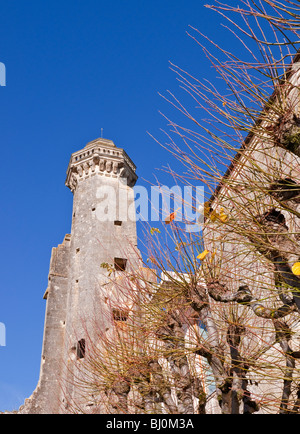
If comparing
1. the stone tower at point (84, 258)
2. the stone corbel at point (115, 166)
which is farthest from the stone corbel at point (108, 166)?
the stone corbel at point (115, 166)

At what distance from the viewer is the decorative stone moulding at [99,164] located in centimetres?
2569

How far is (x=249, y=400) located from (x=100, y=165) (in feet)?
65.9

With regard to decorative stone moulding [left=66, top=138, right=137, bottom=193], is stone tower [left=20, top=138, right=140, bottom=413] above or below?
below

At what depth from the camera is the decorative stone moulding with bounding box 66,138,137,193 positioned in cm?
2569

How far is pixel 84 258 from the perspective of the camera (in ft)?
75.3

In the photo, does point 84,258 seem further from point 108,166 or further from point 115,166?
point 115,166

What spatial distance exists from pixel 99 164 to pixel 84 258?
581 centimetres

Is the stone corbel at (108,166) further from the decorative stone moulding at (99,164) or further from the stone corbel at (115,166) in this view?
the stone corbel at (115,166)

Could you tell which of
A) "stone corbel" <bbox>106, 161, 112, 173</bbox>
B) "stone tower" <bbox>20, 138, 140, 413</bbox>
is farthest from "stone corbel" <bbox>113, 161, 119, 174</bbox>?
"stone corbel" <bbox>106, 161, 112, 173</bbox>

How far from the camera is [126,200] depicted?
1000 inches

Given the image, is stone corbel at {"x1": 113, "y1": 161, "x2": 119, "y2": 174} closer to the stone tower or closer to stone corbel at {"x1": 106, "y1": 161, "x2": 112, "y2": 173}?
the stone tower

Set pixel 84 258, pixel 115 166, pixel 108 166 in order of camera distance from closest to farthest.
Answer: pixel 84 258
pixel 108 166
pixel 115 166

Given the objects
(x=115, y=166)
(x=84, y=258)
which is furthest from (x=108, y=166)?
(x=84, y=258)
